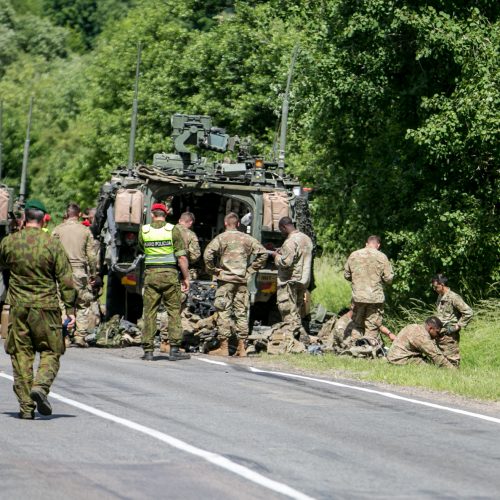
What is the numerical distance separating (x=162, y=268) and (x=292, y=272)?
266 cm

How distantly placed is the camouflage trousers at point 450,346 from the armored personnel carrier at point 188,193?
334cm

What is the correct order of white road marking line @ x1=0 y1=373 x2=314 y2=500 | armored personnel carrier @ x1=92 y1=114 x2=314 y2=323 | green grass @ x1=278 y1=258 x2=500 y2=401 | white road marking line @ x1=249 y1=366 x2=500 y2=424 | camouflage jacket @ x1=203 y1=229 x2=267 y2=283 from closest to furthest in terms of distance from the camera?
white road marking line @ x1=0 y1=373 x2=314 y2=500 < white road marking line @ x1=249 y1=366 x2=500 y2=424 < green grass @ x1=278 y1=258 x2=500 y2=401 < camouflage jacket @ x1=203 y1=229 x2=267 y2=283 < armored personnel carrier @ x1=92 y1=114 x2=314 y2=323

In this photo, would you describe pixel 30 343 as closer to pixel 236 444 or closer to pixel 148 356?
pixel 236 444

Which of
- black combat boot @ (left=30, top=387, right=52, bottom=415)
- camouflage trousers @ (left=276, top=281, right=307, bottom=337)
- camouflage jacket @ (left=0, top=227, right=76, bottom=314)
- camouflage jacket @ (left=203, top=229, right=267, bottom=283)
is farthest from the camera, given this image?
camouflage trousers @ (left=276, top=281, right=307, bottom=337)

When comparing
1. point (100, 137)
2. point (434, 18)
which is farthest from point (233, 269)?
point (100, 137)

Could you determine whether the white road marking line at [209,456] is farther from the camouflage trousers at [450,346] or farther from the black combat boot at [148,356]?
the camouflage trousers at [450,346]

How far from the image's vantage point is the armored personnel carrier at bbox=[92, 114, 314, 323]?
67.9ft

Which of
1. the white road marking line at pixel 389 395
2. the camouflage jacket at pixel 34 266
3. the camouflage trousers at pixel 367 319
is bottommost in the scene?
the white road marking line at pixel 389 395

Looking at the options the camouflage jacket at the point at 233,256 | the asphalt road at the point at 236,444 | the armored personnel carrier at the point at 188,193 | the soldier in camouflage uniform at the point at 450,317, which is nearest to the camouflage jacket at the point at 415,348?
the soldier in camouflage uniform at the point at 450,317

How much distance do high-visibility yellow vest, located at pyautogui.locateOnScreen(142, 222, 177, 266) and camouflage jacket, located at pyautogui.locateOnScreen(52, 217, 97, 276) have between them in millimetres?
2416

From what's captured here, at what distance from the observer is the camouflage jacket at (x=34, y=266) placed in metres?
11.9

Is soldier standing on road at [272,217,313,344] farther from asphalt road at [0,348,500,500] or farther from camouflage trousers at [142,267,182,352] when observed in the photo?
asphalt road at [0,348,500,500]

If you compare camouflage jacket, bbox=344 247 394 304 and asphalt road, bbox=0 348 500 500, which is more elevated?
camouflage jacket, bbox=344 247 394 304

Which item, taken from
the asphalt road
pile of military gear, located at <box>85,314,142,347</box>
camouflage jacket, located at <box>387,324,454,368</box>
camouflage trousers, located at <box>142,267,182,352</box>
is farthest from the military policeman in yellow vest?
camouflage jacket, located at <box>387,324,454,368</box>
